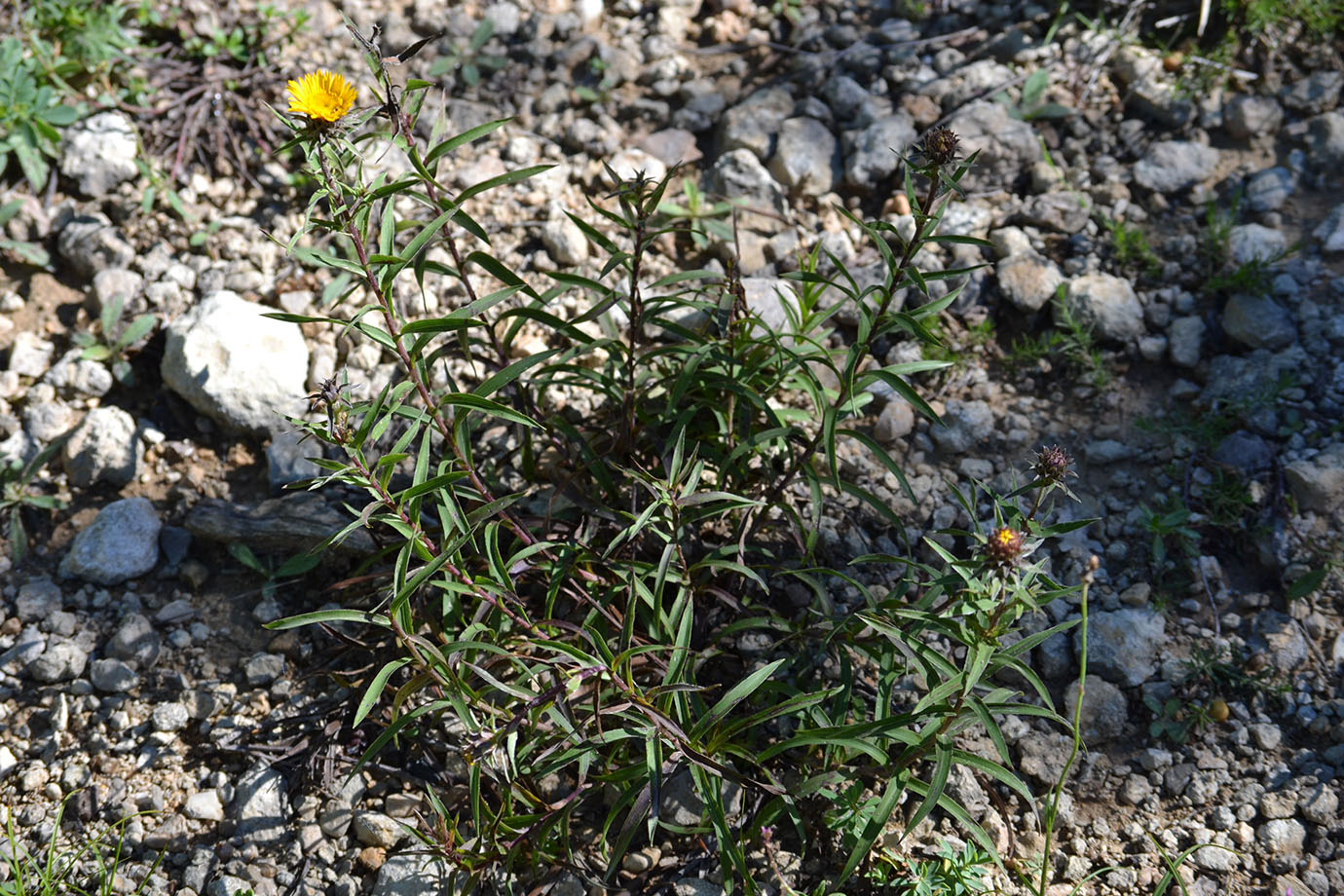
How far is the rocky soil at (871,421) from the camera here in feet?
8.96

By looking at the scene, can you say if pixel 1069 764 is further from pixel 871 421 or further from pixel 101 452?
pixel 101 452

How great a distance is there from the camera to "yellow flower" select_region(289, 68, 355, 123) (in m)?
1.97

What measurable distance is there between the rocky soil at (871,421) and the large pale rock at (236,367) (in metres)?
0.01

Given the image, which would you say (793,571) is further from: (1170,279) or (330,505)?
(1170,279)

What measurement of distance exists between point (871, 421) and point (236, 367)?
6.77 ft

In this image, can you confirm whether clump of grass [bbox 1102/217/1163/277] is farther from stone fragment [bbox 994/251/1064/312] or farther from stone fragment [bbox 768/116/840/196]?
stone fragment [bbox 768/116/840/196]

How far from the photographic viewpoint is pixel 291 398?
3389 millimetres

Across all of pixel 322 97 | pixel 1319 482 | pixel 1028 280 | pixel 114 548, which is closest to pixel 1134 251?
pixel 1028 280

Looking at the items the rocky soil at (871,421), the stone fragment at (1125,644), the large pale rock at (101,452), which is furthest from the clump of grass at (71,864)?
the stone fragment at (1125,644)

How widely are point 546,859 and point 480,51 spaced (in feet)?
10.7

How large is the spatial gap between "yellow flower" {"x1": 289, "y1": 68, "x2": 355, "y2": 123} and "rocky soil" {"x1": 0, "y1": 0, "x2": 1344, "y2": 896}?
1.17 meters

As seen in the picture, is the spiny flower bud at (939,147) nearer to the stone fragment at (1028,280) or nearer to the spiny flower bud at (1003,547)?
the spiny flower bud at (1003,547)

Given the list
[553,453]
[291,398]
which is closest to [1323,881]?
[553,453]

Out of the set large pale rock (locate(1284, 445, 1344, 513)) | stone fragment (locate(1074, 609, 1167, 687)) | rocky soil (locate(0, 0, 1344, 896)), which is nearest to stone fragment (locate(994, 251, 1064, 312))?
rocky soil (locate(0, 0, 1344, 896))
